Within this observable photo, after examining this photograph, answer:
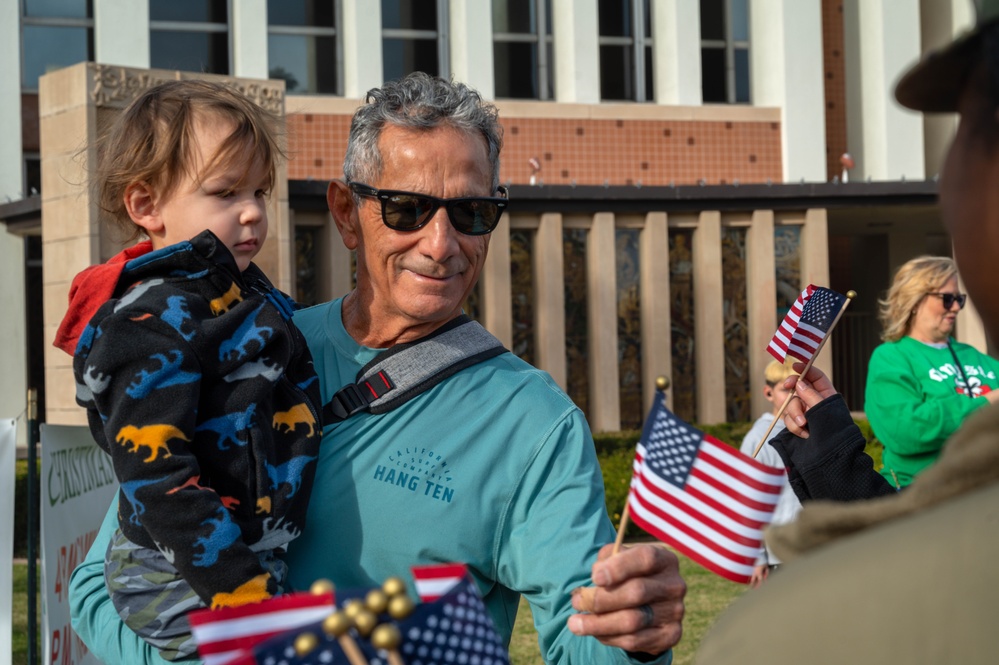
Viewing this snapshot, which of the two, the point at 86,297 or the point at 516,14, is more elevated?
the point at 516,14

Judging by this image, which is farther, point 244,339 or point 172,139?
point 172,139

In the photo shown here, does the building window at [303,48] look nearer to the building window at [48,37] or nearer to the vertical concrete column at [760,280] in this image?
the building window at [48,37]

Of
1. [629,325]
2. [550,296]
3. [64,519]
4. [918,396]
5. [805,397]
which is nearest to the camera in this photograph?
[805,397]

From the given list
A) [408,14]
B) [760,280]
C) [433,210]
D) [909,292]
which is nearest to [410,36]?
[408,14]

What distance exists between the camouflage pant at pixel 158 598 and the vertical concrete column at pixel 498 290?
1344 cm

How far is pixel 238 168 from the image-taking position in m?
2.94

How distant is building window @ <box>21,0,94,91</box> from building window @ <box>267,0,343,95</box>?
9.25ft

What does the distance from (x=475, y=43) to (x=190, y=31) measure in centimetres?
437

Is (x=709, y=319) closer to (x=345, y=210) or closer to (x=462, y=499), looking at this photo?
(x=345, y=210)

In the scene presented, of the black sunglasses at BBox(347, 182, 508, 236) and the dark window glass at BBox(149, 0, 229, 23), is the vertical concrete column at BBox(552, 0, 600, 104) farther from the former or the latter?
the black sunglasses at BBox(347, 182, 508, 236)

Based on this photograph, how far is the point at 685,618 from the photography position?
945 cm

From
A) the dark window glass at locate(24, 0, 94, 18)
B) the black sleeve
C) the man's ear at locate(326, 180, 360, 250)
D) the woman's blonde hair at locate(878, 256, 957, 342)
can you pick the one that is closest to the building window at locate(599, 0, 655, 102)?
the dark window glass at locate(24, 0, 94, 18)

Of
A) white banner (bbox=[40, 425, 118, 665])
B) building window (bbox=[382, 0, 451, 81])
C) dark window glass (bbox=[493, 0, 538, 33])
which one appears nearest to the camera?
white banner (bbox=[40, 425, 118, 665])

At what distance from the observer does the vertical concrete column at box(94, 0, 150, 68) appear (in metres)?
18.6
